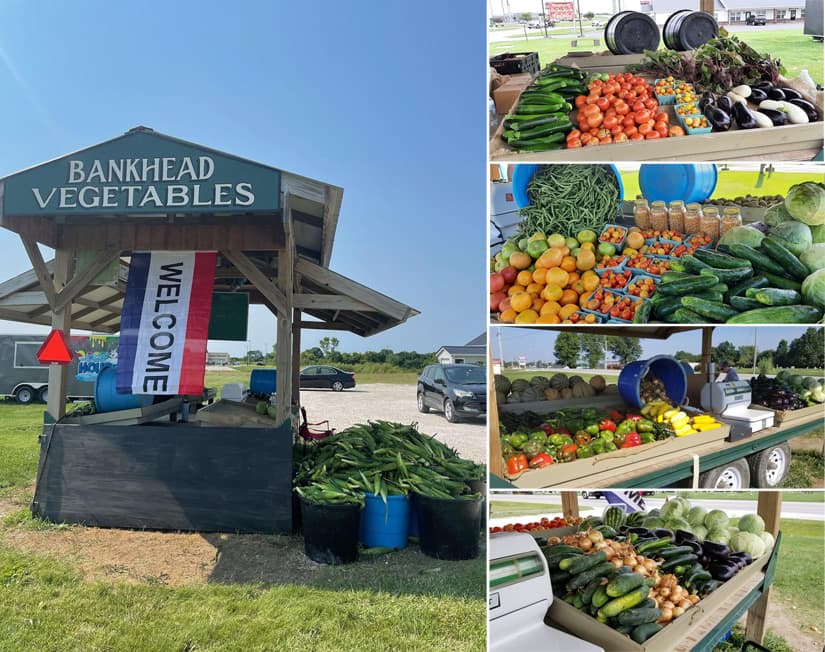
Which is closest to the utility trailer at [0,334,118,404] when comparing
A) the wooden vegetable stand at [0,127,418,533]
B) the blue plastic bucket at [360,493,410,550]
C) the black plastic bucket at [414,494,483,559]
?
the wooden vegetable stand at [0,127,418,533]

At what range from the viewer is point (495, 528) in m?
2.69

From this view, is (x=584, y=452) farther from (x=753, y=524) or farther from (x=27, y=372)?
(x=27, y=372)

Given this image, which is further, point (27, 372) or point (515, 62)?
point (27, 372)

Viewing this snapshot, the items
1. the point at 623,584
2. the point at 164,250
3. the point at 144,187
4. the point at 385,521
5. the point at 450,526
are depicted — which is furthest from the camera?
the point at 164,250

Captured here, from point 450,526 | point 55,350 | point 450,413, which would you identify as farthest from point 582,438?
point 450,413

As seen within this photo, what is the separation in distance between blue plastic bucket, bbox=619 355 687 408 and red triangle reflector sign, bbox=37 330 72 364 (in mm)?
5387

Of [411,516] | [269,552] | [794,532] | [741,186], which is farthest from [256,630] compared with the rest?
[741,186]

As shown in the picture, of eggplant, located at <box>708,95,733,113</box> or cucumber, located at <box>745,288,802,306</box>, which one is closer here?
cucumber, located at <box>745,288,802,306</box>

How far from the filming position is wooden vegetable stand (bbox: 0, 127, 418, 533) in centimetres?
559

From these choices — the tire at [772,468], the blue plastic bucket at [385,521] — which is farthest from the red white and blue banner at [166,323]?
the tire at [772,468]

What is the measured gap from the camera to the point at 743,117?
6.94ft

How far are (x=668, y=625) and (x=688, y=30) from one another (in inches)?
91.5

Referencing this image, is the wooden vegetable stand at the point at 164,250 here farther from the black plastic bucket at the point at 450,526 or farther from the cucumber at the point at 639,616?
the cucumber at the point at 639,616

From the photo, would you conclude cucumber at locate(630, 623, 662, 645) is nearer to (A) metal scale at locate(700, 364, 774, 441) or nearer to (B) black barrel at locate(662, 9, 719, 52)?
(A) metal scale at locate(700, 364, 774, 441)
